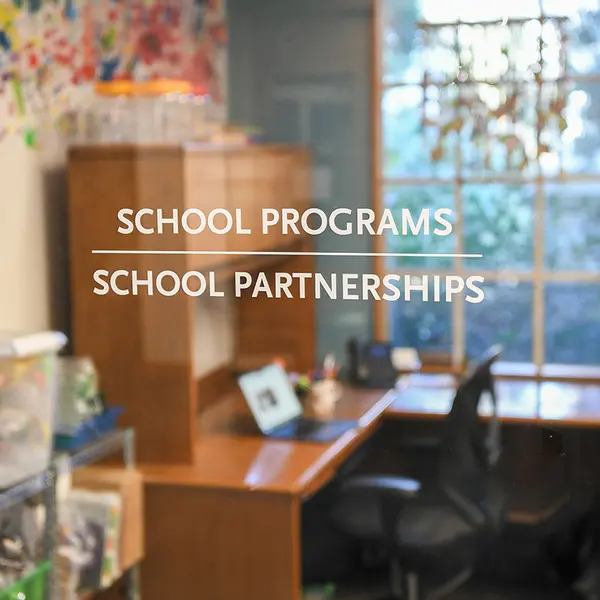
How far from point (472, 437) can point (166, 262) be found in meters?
0.48


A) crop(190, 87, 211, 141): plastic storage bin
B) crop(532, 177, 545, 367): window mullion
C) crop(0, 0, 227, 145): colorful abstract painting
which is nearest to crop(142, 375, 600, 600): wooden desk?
crop(532, 177, 545, 367): window mullion

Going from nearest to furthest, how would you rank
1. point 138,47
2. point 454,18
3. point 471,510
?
point 454,18
point 471,510
point 138,47

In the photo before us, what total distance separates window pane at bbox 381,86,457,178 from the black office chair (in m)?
0.26

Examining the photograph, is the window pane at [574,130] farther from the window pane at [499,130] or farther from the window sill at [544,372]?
the window sill at [544,372]

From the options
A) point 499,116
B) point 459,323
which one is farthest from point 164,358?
point 499,116

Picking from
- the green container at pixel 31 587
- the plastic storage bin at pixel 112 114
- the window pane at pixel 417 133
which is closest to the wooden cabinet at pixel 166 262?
the plastic storage bin at pixel 112 114

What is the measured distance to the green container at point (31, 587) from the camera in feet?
4.68

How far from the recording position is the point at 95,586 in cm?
158

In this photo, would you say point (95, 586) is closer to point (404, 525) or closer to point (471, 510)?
point (404, 525)

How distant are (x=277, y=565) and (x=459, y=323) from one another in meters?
0.45

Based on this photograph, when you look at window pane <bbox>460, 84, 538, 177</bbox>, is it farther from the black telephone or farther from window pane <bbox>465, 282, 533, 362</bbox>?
the black telephone

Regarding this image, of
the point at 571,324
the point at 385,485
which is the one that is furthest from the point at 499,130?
the point at 385,485

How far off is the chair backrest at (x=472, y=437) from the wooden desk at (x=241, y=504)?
0.33 ft

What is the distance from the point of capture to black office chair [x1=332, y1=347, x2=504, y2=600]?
1.36m
